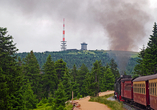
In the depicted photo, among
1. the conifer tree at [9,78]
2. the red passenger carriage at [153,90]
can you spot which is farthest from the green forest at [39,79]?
the red passenger carriage at [153,90]

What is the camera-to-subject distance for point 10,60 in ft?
110

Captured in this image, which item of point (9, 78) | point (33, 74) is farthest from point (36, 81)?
point (9, 78)

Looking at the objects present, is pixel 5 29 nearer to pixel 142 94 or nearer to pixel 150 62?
pixel 142 94

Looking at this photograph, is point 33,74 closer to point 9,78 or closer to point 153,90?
point 9,78

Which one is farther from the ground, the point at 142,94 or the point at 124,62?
the point at 124,62

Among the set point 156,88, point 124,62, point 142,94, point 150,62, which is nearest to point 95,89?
point 124,62

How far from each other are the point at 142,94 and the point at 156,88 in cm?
478

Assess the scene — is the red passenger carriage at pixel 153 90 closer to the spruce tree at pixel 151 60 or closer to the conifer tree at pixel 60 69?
the spruce tree at pixel 151 60

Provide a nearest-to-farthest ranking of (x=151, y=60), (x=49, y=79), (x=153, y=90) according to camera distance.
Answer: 1. (x=153, y=90)
2. (x=151, y=60)
3. (x=49, y=79)

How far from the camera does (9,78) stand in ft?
92.1

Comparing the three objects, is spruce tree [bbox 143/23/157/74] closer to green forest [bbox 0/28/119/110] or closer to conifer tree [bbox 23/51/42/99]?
green forest [bbox 0/28/119/110]

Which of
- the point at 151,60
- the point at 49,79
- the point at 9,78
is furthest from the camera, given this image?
the point at 49,79

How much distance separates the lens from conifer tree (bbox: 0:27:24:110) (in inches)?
997

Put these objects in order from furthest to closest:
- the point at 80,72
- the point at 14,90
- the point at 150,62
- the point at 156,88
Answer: the point at 80,72
the point at 150,62
the point at 14,90
the point at 156,88
